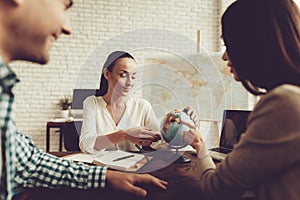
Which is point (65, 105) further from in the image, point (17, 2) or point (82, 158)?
point (17, 2)

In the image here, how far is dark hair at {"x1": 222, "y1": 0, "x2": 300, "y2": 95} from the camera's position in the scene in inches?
36.9

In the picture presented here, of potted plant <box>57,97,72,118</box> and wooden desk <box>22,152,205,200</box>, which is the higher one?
wooden desk <box>22,152,205,200</box>

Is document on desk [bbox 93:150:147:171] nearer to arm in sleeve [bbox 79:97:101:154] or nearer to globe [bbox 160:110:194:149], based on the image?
globe [bbox 160:110:194:149]

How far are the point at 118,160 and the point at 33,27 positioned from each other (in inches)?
34.0

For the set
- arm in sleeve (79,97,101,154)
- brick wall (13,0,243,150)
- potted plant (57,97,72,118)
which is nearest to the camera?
arm in sleeve (79,97,101,154)

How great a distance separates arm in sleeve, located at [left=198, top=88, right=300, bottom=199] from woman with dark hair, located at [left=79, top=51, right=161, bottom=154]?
3.55 feet

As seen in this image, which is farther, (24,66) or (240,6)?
(24,66)

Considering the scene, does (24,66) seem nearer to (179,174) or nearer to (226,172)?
(179,174)

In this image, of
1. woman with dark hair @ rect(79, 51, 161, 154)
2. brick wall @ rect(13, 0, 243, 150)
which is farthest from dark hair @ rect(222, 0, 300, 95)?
brick wall @ rect(13, 0, 243, 150)

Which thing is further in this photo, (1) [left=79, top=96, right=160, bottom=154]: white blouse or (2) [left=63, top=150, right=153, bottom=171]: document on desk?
(1) [left=79, top=96, right=160, bottom=154]: white blouse

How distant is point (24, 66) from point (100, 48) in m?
1.04

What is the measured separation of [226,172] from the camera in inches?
37.4

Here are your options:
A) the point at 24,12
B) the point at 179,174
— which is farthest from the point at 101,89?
the point at 24,12

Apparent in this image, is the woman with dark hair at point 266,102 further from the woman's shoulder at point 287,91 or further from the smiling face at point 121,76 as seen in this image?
the smiling face at point 121,76
